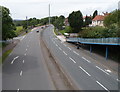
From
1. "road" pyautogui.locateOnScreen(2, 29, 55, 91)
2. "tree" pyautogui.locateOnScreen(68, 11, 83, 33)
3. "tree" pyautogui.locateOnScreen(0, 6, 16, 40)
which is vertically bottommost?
"road" pyautogui.locateOnScreen(2, 29, 55, 91)

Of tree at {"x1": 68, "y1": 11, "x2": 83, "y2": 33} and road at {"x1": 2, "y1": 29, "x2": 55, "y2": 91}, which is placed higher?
tree at {"x1": 68, "y1": 11, "x2": 83, "y2": 33}

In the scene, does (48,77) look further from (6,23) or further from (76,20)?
(76,20)

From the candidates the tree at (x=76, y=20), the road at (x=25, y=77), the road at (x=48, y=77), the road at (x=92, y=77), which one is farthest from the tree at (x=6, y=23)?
the tree at (x=76, y=20)

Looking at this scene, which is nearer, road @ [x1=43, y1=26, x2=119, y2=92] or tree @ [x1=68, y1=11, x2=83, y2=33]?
road @ [x1=43, y1=26, x2=119, y2=92]

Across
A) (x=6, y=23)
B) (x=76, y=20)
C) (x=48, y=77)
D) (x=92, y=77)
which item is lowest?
(x=48, y=77)

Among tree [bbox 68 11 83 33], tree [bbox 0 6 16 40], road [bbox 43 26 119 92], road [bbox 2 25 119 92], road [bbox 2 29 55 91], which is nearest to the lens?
road [bbox 43 26 119 92]

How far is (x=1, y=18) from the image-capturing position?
2523 cm

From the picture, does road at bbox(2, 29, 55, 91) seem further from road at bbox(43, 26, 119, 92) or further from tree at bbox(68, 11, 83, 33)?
tree at bbox(68, 11, 83, 33)

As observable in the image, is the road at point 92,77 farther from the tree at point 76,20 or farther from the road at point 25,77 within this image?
the tree at point 76,20

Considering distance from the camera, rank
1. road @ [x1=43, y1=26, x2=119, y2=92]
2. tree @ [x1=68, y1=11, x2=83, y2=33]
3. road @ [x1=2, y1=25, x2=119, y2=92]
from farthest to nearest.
Answer: tree @ [x1=68, y1=11, x2=83, y2=33]
road @ [x1=2, y1=25, x2=119, y2=92]
road @ [x1=43, y1=26, x2=119, y2=92]

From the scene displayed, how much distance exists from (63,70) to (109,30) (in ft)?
64.6

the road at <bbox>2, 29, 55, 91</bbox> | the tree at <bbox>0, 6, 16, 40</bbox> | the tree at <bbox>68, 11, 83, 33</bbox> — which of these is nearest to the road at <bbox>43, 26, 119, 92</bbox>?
the road at <bbox>2, 29, 55, 91</bbox>

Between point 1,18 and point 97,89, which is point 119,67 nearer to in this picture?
point 97,89

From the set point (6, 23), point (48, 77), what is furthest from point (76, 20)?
point (48, 77)
